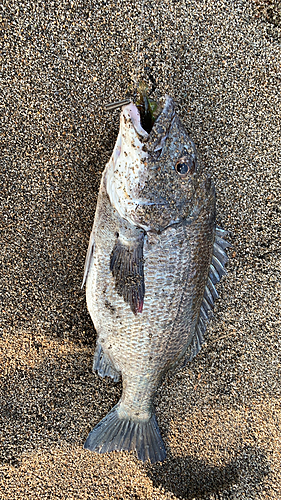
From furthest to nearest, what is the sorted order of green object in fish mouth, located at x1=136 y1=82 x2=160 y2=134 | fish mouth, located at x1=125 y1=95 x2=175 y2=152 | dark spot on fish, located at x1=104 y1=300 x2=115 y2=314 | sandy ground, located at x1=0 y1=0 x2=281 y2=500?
sandy ground, located at x1=0 y1=0 x2=281 y2=500 < dark spot on fish, located at x1=104 y1=300 x2=115 y2=314 < green object in fish mouth, located at x1=136 y1=82 x2=160 y2=134 < fish mouth, located at x1=125 y1=95 x2=175 y2=152

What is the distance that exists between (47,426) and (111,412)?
0.50 meters

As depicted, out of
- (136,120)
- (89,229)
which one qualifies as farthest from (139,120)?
(89,229)

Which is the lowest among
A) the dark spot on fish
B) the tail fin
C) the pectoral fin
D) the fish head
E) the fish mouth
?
the tail fin

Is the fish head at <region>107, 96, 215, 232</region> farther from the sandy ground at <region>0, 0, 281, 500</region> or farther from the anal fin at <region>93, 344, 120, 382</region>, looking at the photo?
the anal fin at <region>93, 344, 120, 382</region>

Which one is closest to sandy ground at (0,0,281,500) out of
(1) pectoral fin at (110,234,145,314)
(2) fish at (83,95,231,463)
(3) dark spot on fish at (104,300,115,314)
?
(2) fish at (83,95,231,463)

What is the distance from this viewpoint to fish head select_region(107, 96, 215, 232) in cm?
160

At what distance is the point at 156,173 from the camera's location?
1.64 meters

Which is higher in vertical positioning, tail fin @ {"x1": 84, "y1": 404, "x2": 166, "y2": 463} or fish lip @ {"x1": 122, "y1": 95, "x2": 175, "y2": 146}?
fish lip @ {"x1": 122, "y1": 95, "x2": 175, "y2": 146}

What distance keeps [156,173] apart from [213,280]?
2.79 ft

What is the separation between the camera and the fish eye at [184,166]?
1669mm

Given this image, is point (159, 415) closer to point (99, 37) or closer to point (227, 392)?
point (227, 392)

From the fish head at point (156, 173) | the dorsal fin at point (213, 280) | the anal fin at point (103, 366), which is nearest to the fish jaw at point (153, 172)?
the fish head at point (156, 173)

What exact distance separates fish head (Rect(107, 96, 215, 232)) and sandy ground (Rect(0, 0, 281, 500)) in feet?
1.85

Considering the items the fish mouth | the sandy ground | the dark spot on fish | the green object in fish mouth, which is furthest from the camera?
the sandy ground
